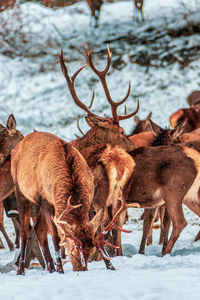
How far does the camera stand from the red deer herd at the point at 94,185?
13.6 feet

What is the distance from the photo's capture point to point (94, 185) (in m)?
6.02

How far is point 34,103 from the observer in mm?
22141

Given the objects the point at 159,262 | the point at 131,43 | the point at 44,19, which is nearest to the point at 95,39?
the point at 131,43

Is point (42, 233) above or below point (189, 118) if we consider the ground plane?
above

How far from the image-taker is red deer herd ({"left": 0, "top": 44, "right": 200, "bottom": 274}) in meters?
4.15

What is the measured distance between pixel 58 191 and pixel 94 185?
5.58 ft

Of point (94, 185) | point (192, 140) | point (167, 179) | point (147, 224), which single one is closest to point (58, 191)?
point (94, 185)

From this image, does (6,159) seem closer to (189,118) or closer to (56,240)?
(56,240)

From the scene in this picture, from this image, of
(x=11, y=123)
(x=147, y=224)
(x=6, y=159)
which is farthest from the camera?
(x=11, y=123)

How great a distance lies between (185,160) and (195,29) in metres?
21.1

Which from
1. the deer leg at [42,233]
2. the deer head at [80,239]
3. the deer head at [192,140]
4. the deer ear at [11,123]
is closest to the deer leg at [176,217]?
the deer leg at [42,233]

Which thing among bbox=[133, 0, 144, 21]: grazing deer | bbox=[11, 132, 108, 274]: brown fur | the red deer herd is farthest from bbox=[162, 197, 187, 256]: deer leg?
bbox=[133, 0, 144, 21]: grazing deer

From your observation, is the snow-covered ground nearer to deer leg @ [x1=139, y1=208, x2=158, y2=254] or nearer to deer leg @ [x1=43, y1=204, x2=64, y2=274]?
deer leg @ [x1=139, y1=208, x2=158, y2=254]

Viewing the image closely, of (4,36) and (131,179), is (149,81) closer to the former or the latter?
(4,36)
